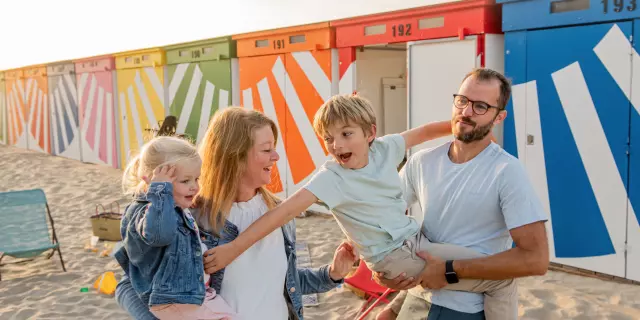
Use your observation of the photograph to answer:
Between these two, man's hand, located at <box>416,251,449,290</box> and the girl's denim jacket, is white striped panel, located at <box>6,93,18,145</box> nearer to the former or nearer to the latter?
the girl's denim jacket

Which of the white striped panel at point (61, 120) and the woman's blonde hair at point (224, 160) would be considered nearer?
the woman's blonde hair at point (224, 160)

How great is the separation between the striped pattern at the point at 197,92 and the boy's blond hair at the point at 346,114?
23.8 feet

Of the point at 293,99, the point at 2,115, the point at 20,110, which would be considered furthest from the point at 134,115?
the point at 2,115

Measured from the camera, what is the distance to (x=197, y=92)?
10156 millimetres

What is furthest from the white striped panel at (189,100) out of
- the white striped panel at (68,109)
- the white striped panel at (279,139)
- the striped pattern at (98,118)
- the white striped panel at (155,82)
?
the white striped panel at (68,109)

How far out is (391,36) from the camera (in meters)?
6.65

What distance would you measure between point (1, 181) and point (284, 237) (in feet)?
38.7

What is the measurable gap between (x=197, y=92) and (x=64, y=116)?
23.1ft

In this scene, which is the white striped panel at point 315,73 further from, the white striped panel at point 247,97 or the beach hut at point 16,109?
the beach hut at point 16,109

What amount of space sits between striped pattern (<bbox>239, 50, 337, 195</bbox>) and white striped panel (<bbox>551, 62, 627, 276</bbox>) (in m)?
3.13

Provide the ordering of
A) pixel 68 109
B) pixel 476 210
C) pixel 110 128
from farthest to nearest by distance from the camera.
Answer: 1. pixel 68 109
2. pixel 110 128
3. pixel 476 210

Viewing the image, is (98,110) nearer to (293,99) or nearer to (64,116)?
(64,116)

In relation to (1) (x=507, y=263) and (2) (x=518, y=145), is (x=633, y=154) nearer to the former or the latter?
(2) (x=518, y=145)

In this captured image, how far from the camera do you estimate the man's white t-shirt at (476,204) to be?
1.90 metres
